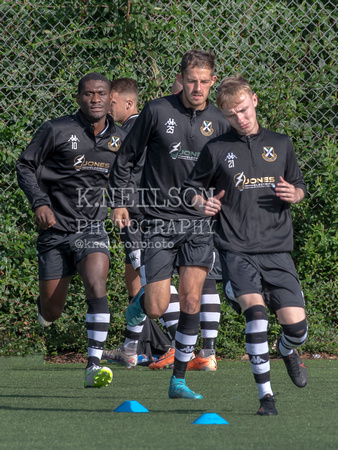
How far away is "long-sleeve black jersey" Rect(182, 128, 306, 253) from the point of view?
4.61 m

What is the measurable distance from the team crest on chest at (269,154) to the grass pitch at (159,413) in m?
1.49

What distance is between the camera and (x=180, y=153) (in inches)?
211

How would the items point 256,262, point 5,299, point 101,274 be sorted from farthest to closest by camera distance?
point 5,299
point 101,274
point 256,262

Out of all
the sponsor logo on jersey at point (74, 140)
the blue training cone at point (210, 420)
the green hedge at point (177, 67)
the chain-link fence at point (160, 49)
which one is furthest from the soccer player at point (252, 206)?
the chain-link fence at point (160, 49)

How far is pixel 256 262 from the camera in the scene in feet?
14.9

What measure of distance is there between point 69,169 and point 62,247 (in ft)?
2.02

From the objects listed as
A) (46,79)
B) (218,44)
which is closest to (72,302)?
(46,79)

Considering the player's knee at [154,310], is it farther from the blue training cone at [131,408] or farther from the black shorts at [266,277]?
the blue training cone at [131,408]

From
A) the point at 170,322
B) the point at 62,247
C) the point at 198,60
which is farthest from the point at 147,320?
the point at 198,60

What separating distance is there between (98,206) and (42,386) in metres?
1.45

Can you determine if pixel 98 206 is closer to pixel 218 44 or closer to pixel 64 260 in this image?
pixel 64 260

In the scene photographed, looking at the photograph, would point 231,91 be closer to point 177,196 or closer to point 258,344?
point 177,196

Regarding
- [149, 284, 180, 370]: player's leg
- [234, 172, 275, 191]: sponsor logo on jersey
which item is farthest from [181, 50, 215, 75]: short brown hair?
[149, 284, 180, 370]: player's leg

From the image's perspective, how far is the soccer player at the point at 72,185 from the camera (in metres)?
5.98
